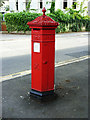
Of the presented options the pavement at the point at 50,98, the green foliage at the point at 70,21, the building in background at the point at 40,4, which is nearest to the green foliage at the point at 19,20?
the green foliage at the point at 70,21

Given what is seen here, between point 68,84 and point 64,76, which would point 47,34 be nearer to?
point 68,84

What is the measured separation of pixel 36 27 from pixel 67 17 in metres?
21.2

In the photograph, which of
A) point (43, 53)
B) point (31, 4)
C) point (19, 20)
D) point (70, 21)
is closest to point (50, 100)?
point (43, 53)

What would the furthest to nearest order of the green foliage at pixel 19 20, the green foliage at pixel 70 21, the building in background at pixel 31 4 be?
1. the building in background at pixel 31 4
2. the green foliage at pixel 70 21
3. the green foliage at pixel 19 20

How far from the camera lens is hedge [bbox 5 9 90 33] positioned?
21.2 meters

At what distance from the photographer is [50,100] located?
153 inches

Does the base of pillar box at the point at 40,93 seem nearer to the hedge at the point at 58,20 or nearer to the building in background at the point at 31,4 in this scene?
the hedge at the point at 58,20

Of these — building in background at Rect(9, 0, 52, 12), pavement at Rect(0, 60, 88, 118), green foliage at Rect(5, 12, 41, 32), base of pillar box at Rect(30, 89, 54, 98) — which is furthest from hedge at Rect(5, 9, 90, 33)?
base of pillar box at Rect(30, 89, 54, 98)

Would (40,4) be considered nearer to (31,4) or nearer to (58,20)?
(31,4)

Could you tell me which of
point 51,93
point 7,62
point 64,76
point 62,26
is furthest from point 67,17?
point 51,93

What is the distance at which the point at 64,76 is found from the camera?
5.62m

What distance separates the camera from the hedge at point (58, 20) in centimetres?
2122

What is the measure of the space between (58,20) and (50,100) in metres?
20.4

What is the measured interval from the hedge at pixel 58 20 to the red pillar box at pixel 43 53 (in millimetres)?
17714
